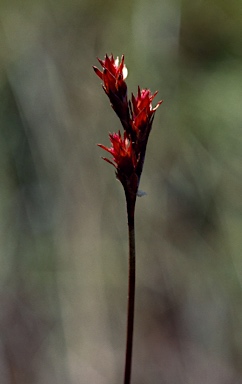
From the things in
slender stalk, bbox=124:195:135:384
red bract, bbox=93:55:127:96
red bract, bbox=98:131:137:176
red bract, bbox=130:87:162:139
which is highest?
red bract, bbox=93:55:127:96

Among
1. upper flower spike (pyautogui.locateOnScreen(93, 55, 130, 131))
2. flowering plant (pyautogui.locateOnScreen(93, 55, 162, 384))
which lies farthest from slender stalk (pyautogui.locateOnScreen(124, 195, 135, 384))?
upper flower spike (pyautogui.locateOnScreen(93, 55, 130, 131))

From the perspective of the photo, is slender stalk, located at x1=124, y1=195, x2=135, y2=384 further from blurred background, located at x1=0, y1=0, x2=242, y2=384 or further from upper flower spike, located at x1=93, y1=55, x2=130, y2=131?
blurred background, located at x1=0, y1=0, x2=242, y2=384

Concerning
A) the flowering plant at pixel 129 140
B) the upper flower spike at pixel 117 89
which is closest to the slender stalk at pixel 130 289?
the flowering plant at pixel 129 140

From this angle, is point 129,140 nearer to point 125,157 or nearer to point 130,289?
point 125,157

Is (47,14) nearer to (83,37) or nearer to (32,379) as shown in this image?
(83,37)

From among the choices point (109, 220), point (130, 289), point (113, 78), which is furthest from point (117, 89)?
point (109, 220)

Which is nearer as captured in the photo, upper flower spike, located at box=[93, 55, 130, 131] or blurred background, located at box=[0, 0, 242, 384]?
upper flower spike, located at box=[93, 55, 130, 131]
